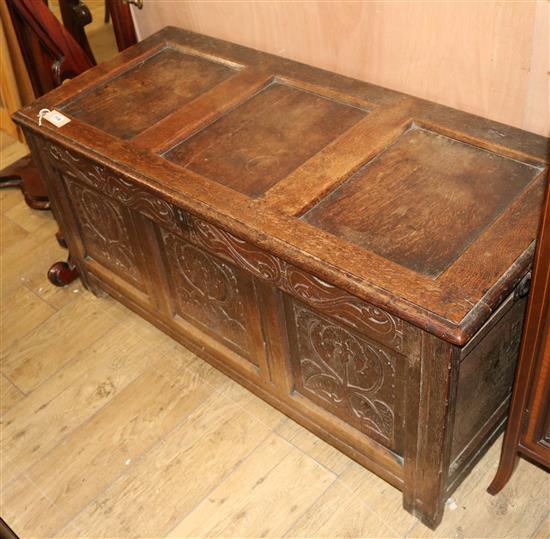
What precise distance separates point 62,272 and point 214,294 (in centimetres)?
83

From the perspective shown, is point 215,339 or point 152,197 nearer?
point 152,197

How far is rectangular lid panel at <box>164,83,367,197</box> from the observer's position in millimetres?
1791

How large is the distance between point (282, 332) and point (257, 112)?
579 millimetres

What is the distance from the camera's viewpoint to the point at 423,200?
1.64m

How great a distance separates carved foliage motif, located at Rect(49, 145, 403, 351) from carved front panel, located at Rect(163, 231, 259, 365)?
0.26 feet

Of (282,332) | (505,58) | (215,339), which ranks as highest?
(505,58)

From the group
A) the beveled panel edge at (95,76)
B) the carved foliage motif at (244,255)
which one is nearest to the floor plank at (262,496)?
the carved foliage motif at (244,255)

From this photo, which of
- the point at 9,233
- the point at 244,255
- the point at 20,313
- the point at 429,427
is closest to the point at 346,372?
the point at 429,427

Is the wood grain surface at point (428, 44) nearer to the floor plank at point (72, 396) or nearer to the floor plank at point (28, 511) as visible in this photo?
the floor plank at point (72, 396)

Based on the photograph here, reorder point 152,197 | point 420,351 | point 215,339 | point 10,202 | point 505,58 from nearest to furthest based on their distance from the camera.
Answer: point 420,351, point 505,58, point 152,197, point 215,339, point 10,202

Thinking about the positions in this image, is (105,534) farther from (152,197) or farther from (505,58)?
(505,58)

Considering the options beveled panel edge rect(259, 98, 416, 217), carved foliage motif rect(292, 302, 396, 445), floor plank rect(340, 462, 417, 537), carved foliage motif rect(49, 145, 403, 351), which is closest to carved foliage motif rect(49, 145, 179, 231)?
carved foliage motif rect(49, 145, 403, 351)

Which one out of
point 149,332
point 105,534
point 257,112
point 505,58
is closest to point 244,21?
point 257,112

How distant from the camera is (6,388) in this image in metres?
2.31
